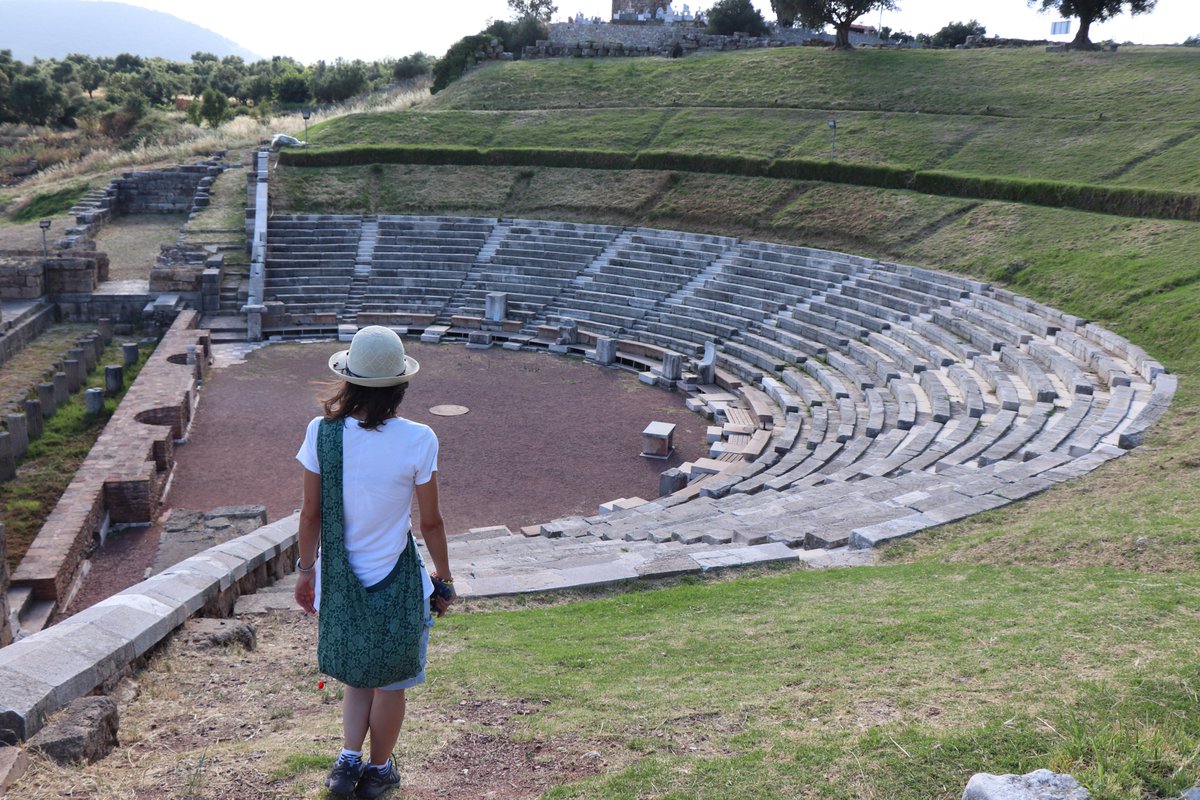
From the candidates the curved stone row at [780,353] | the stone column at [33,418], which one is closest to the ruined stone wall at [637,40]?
the curved stone row at [780,353]

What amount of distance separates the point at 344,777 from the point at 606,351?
22.7 meters

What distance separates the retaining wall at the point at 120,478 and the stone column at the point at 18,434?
138 cm

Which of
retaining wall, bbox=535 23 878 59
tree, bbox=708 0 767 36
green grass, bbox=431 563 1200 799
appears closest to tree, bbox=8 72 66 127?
retaining wall, bbox=535 23 878 59

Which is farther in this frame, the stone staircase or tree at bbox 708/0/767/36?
tree at bbox 708/0/767/36

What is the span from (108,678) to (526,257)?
27.5 metres

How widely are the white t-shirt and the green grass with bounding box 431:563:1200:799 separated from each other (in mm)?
1494

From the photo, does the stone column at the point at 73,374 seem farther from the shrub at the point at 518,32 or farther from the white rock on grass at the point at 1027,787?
the shrub at the point at 518,32

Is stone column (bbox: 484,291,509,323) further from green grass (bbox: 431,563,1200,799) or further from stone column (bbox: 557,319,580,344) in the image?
green grass (bbox: 431,563,1200,799)

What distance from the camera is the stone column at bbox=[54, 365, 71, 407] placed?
2098 centimetres

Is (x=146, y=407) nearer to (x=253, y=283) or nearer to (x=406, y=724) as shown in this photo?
(x=253, y=283)

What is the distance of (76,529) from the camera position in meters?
14.1

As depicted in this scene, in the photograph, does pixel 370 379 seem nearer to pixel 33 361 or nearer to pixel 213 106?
pixel 33 361

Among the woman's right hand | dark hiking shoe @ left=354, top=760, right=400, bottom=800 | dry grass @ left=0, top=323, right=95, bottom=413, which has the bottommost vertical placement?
dry grass @ left=0, top=323, right=95, bottom=413

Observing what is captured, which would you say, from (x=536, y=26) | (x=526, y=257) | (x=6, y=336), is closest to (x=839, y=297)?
(x=526, y=257)
